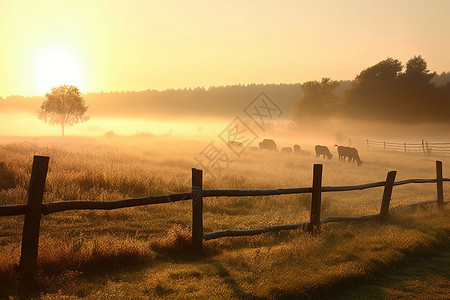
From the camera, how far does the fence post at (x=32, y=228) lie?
550cm

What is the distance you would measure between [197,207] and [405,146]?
44.6 m

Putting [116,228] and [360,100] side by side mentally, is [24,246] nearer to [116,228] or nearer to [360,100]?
[116,228]

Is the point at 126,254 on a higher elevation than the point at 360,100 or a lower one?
lower

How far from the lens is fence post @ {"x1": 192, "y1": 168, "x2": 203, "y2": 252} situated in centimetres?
716

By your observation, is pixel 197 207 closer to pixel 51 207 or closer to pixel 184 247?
pixel 184 247

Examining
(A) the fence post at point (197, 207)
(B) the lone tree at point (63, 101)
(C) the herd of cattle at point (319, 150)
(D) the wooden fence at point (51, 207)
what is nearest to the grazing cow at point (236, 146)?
(C) the herd of cattle at point (319, 150)

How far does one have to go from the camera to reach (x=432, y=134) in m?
58.3

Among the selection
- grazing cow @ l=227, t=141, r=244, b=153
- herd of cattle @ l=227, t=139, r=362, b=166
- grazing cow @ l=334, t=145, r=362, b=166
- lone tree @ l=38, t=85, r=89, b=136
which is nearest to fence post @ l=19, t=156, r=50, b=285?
herd of cattle @ l=227, t=139, r=362, b=166

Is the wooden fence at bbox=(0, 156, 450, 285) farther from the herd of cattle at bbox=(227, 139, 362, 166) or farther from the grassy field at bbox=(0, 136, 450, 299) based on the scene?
the herd of cattle at bbox=(227, 139, 362, 166)

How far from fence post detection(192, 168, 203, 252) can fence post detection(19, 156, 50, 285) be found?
2.69 meters

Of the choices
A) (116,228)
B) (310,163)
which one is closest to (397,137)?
(310,163)

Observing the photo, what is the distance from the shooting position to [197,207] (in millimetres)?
7184

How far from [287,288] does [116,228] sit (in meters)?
5.18

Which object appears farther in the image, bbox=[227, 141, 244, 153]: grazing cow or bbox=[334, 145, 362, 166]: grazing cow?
bbox=[227, 141, 244, 153]: grazing cow
